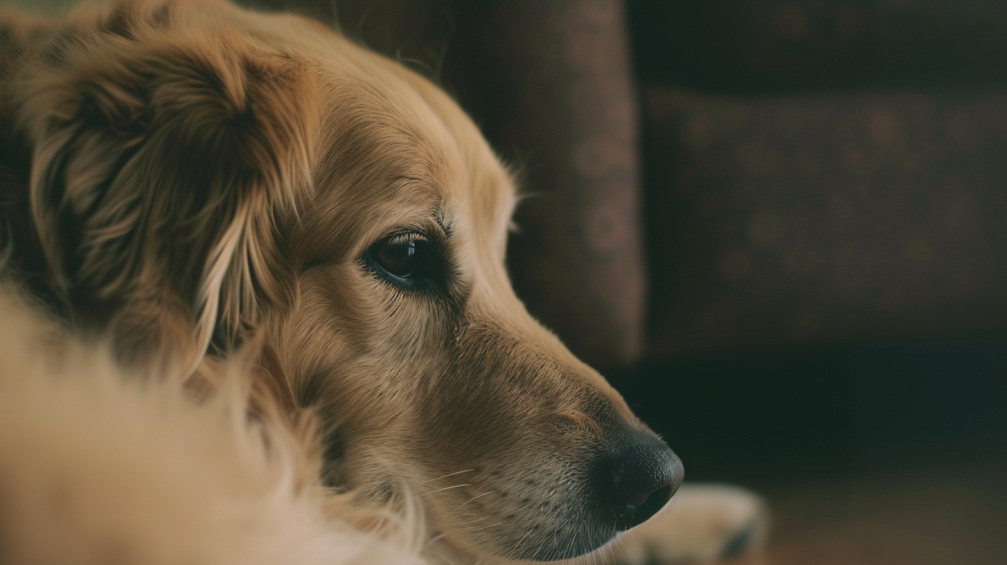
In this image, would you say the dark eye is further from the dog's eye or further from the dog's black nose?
the dog's black nose

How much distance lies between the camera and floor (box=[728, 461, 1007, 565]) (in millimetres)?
927

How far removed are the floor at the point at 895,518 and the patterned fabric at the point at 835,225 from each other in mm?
265

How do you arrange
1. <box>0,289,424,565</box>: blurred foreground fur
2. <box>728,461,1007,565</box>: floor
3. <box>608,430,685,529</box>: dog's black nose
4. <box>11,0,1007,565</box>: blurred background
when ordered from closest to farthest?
<box>0,289,424,565</box>: blurred foreground fur
<box>608,430,685,529</box>: dog's black nose
<box>728,461,1007,565</box>: floor
<box>11,0,1007,565</box>: blurred background

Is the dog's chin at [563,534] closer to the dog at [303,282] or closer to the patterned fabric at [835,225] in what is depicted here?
the dog at [303,282]

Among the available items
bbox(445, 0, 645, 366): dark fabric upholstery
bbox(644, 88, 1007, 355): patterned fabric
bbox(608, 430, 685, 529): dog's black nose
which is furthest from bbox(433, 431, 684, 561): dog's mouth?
bbox(644, 88, 1007, 355): patterned fabric

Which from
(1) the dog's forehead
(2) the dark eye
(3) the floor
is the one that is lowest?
(3) the floor

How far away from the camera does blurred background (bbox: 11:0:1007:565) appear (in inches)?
44.6

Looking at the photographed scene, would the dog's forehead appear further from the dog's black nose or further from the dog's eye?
the dog's black nose

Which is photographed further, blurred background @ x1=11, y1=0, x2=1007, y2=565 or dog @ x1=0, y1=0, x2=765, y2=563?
blurred background @ x1=11, y1=0, x2=1007, y2=565

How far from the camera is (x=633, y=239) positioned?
1.11m

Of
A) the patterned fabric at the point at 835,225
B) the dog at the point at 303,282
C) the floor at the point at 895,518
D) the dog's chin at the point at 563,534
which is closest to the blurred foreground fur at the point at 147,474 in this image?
the dog at the point at 303,282

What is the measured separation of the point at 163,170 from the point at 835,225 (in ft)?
3.56

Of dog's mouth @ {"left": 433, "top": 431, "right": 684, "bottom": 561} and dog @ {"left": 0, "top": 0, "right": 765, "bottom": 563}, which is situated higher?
dog @ {"left": 0, "top": 0, "right": 765, "bottom": 563}

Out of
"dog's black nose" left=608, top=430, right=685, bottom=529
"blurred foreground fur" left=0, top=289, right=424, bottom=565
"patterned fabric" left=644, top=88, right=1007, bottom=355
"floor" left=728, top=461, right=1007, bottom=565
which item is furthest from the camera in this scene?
"patterned fabric" left=644, top=88, right=1007, bottom=355
